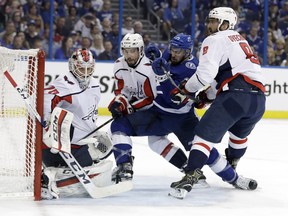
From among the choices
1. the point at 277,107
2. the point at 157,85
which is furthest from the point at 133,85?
the point at 277,107

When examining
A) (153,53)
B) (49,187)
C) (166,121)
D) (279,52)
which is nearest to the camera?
(49,187)

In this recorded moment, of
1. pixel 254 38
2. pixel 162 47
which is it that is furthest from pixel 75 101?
pixel 254 38

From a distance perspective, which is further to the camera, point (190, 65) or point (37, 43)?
point (37, 43)

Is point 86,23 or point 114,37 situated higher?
point 86,23

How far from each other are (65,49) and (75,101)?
5495 millimetres

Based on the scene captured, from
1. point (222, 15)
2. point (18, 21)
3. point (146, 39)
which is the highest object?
point (222, 15)

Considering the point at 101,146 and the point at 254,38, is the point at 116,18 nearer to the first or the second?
the point at 254,38

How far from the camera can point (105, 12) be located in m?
9.88

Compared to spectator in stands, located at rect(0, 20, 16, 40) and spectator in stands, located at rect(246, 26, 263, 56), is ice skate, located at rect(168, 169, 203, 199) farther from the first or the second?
spectator in stands, located at rect(246, 26, 263, 56)

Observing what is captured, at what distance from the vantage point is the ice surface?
371 cm

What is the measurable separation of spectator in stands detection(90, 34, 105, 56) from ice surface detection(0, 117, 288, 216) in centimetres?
424

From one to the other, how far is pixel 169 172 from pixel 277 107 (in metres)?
5.46

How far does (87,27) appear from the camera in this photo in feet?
31.9

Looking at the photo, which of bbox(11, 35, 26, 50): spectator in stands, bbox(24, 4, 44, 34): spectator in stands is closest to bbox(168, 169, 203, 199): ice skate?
bbox(11, 35, 26, 50): spectator in stands
